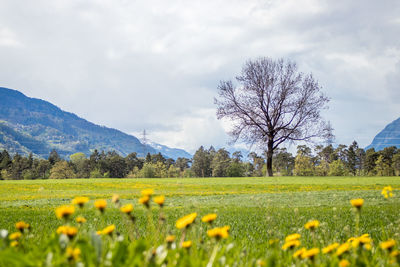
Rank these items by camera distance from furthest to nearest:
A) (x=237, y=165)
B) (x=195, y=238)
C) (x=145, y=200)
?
(x=237, y=165)
(x=195, y=238)
(x=145, y=200)

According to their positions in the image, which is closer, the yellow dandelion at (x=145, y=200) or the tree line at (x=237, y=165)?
the yellow dandelion at (x=145, y=200)

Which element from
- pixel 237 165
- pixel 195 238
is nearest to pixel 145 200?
pixel 195 238

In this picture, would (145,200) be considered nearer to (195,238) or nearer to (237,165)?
(195,238)

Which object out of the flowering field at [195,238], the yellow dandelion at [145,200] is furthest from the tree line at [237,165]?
the yellow dandelion at [145,200]

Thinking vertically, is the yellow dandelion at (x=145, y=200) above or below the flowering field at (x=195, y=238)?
above

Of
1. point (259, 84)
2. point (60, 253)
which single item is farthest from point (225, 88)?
point (60, 253)

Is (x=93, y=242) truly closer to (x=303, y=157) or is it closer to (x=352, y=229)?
(x=352, y=229)

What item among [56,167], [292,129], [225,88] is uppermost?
[225,88]

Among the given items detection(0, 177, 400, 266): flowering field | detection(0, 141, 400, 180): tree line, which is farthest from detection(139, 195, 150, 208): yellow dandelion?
detection(0, 141, 400, 180): tree line

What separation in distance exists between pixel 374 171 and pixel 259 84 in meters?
47.8

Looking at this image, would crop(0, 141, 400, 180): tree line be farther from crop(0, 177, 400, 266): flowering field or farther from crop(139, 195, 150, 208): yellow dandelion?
crop(139, 195, 150, 208): yellow dandelion

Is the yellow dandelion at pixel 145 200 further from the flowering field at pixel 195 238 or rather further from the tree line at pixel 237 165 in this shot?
the tree line at pixel 237 165

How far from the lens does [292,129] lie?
30.9m

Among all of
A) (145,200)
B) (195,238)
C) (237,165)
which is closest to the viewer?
(145,200)
